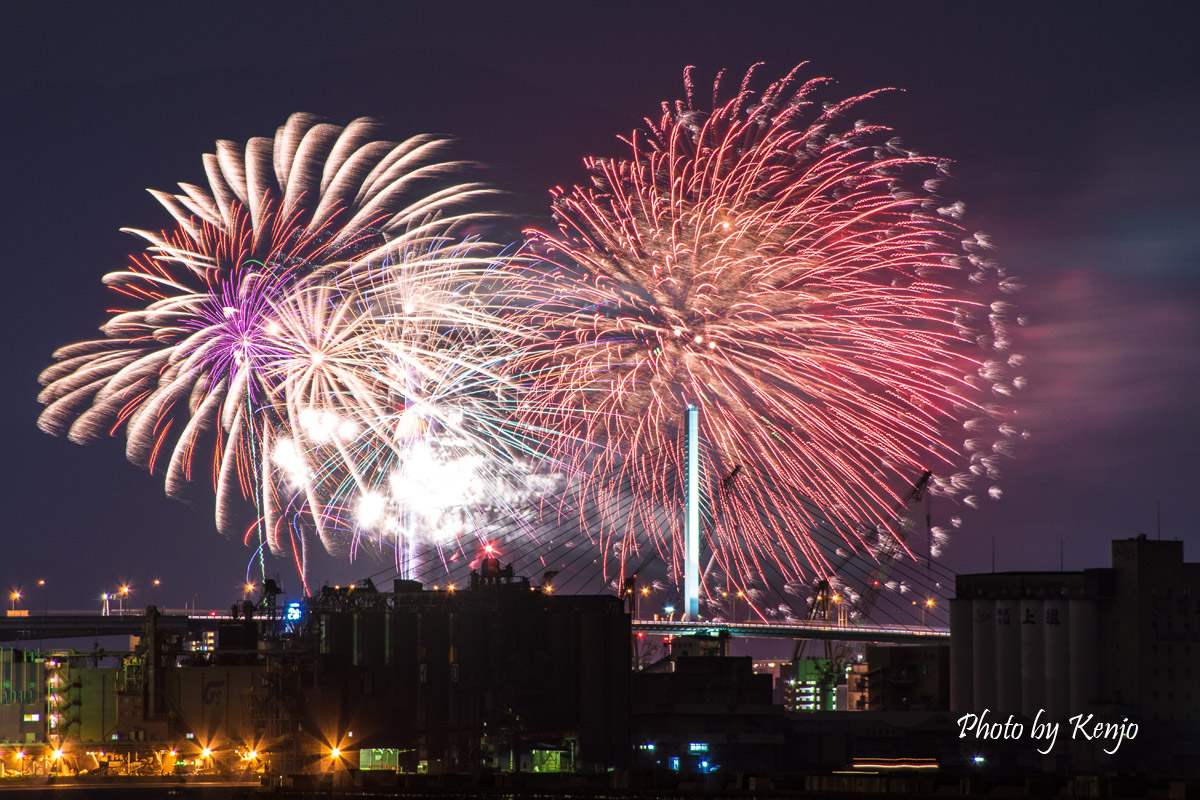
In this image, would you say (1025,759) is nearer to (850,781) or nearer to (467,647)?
(467,647)

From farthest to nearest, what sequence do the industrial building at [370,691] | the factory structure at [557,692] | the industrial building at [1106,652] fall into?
the industrial building at [1106,652]
the factory structure at [557,692]
the industrial building at [370,691]

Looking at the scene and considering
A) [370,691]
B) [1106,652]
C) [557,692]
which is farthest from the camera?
[1106,652]

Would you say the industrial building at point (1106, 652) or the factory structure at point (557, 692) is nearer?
the factory structure at point (557, 692)

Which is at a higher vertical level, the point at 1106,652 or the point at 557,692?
the point at 1106,652

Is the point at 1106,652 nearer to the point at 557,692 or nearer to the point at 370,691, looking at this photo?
the point at 557,692

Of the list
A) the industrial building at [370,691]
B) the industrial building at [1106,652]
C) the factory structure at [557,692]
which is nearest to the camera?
the industrial building at [370,691]

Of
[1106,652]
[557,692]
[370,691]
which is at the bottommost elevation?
[557,692]

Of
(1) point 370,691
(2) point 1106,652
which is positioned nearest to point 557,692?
(1) point 370,691

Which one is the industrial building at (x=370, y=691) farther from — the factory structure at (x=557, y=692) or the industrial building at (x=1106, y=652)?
the industrial building at (x=1106, y=652)

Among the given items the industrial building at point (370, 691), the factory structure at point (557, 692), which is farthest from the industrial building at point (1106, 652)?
the industrial building at point (370, 691)
